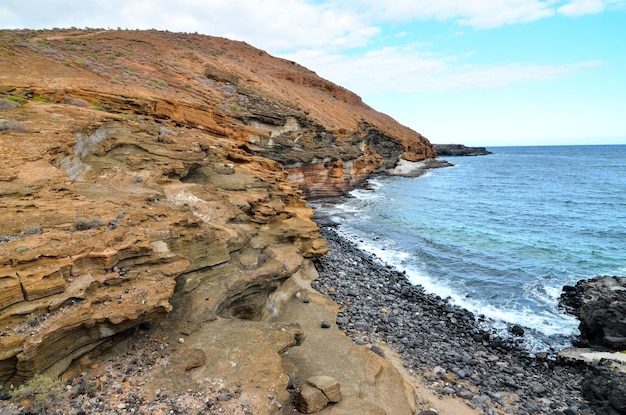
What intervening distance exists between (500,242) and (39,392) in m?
27.8

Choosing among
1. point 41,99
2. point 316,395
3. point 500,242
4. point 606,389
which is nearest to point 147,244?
point 316,395

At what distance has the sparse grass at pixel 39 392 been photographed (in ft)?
20.6

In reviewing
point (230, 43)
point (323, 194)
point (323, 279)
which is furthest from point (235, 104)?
point (230, 43)

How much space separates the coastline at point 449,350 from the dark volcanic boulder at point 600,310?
7.86 ft

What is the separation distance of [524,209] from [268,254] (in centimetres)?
3494

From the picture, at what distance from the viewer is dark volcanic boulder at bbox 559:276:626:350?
13784mm

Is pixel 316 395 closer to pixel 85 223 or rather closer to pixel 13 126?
pixel 85 223

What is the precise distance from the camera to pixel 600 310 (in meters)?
14.6

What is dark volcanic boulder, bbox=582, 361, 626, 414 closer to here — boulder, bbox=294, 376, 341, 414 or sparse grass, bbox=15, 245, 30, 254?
boulder, bbox=294, 376, 341, 414

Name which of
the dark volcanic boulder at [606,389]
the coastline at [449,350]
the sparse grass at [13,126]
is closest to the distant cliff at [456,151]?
the coastline at [449,350]

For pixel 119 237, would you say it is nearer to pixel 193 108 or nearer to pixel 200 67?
pixel 193 108

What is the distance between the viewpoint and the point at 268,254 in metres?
13.1

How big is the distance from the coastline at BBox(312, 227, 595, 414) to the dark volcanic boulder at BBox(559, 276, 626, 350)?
239cm

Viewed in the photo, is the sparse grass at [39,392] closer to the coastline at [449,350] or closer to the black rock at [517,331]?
the coastline at [449,350]
